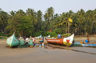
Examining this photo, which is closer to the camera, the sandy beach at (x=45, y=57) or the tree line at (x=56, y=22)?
the sandy beach at (x=45, y=57)

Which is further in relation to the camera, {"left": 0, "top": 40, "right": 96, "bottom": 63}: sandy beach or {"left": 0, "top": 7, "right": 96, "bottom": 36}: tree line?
{"left": 0, "top": 7, "right": 96, "bottom": 36}: tree line

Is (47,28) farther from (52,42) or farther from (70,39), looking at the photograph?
(70,39)

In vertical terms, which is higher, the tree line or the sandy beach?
the tree line

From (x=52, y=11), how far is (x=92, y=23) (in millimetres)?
16961

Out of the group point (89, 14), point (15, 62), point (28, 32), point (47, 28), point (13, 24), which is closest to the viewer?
point (15, 62)

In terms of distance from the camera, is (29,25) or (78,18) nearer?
(29,25)

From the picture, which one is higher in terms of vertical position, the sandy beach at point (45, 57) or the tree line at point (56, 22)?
the tree line at point (56, 22)

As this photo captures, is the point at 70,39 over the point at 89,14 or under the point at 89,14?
under

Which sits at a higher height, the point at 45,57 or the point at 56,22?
the point at 56,22

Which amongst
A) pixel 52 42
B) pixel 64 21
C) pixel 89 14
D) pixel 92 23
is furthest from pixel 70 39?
pixel 89 14

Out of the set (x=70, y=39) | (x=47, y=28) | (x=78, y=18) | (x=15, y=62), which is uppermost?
(x=78, y=18)

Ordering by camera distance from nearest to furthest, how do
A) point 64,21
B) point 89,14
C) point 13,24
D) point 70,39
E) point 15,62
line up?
point 15,62, point 70,39, point 13,24, point 64,21, point 89,14

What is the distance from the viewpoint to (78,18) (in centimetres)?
4216

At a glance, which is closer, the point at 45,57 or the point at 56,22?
the point at 45,57
